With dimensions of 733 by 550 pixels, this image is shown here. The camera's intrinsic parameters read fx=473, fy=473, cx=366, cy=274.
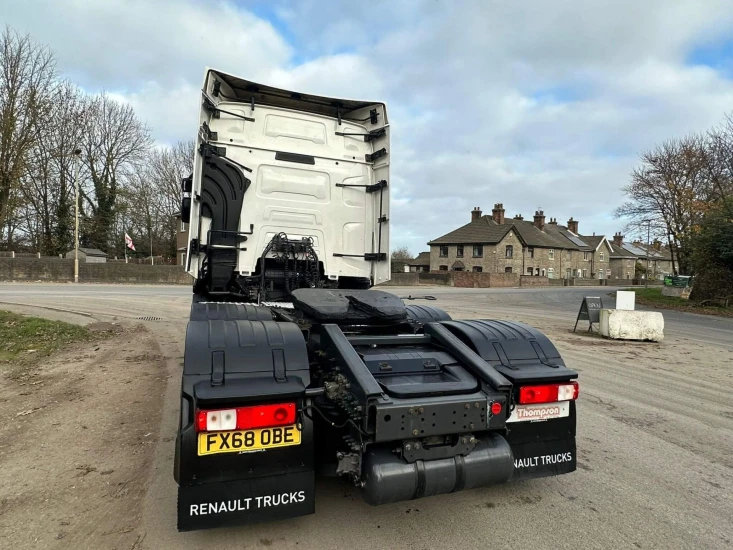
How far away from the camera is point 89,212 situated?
41125 millimetres

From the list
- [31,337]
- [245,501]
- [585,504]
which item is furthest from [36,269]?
[585,504]

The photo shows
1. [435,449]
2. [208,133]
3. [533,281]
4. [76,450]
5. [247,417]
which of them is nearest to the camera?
[247,417]

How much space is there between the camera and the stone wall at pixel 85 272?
2806 cm

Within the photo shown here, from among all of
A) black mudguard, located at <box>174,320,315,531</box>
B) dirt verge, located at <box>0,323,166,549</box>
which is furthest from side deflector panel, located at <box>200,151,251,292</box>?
black mudguard, located at <box>174,320,315,531</box>

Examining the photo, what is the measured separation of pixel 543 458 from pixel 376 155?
13.2 feet

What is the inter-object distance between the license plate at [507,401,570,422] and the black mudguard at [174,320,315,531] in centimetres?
133

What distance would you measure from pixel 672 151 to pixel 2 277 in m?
41.6

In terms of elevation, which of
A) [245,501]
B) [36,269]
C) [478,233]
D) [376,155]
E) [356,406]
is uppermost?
[478,233]

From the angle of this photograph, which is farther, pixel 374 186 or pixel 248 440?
pixel 374 186

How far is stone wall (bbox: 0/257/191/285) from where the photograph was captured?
92.1ft

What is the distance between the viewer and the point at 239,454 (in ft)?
8.00

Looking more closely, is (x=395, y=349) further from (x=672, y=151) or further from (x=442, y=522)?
(x=672, y=151)

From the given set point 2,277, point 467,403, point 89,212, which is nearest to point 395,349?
point 467,403

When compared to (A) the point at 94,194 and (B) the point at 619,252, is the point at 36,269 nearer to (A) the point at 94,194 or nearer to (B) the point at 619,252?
(A) the point at 94,194
